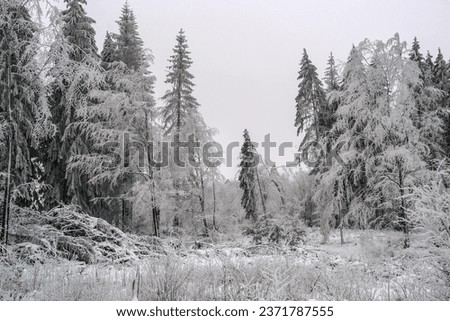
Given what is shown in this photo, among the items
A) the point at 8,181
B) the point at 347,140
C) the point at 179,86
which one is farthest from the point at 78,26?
the point at 347,140

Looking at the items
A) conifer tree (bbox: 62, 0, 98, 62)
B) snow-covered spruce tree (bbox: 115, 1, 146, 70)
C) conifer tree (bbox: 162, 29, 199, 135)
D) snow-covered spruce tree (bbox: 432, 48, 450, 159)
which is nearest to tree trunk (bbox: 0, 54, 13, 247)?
conifer tree (bbox: 62, 0, 98, 62)

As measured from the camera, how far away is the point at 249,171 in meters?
24.8

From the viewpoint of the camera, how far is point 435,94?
19.8 metres

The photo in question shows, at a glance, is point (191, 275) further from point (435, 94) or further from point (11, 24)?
point (435, 94)

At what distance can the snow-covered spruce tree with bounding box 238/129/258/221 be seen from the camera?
24034 mm

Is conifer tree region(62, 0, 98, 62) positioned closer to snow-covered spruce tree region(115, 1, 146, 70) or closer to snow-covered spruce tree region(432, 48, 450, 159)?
snow-covered spruce tree region(115, 1, 146, 70)

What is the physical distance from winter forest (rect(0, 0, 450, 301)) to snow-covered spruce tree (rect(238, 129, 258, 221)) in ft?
1.22

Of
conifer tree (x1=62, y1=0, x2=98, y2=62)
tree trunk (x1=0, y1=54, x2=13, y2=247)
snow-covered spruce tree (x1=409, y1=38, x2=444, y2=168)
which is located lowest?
tree trunk (x1=0, y1=54, x2=13, y2=247)

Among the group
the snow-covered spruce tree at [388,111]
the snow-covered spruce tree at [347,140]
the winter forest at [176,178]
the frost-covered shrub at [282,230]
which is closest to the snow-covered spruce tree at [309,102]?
the winter forest at [176,178]

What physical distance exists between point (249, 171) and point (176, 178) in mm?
10792

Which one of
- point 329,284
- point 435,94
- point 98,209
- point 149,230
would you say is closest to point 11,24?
Result: point 329,284

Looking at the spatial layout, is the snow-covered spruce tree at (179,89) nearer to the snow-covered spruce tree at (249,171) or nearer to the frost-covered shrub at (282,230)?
the snow-covered spruce tree at (249,171)

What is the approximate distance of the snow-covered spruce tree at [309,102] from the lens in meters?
20.2

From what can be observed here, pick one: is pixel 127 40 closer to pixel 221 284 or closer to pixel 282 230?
pixel 282 230
